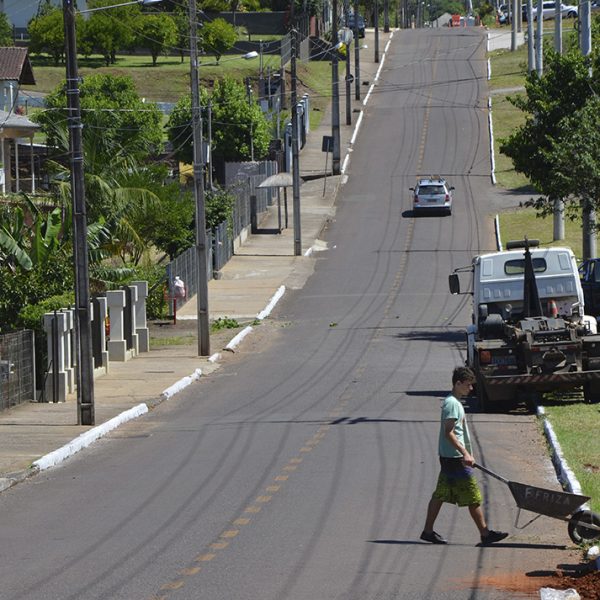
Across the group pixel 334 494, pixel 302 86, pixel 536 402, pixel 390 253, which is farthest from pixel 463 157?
pixel 334 494

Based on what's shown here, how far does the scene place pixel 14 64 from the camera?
6244 cm

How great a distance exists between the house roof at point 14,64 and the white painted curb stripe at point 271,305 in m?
23.1

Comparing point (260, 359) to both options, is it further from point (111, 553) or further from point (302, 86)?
point (302, 86)

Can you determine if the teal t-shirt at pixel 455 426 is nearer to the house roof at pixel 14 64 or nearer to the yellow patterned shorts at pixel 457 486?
the yellow patterned shorts at pixel 457 486

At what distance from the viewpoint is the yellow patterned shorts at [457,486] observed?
1208 cm

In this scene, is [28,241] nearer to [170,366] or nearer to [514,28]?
[170,366]

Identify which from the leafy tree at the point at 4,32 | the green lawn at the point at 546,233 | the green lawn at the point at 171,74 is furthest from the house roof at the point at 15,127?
the leafy tree at the point at 4,32

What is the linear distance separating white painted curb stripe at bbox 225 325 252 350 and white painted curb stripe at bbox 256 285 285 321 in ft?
6.61

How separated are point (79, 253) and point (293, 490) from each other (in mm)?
8562

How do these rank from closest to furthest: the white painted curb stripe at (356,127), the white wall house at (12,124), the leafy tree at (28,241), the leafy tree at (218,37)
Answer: the leafy tree at (28,241), the white wall house at (12,124), the white painted curb stripe at (356,127), the leafy tree at (218,37)

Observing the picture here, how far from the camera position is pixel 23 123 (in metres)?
51.1

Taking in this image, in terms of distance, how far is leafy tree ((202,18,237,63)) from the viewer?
370ft

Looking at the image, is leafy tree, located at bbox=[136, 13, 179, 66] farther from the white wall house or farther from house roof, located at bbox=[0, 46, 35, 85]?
house roof, located at bbox=[0, 46, 35, 85]

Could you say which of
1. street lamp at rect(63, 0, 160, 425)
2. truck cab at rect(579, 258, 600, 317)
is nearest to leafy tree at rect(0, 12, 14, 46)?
truck cab at rect(579, 258, 600, 317)
